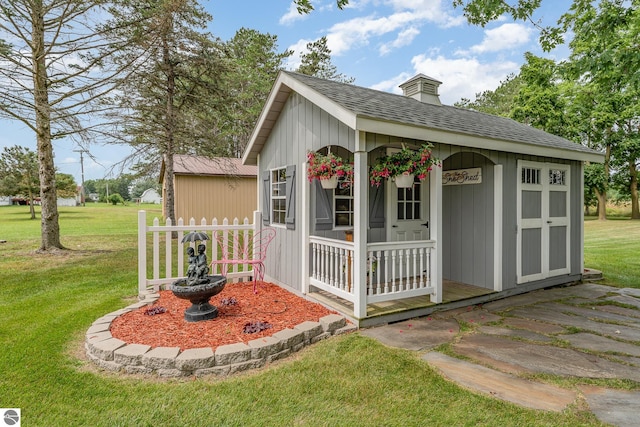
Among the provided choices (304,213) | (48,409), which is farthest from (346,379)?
(304,213)

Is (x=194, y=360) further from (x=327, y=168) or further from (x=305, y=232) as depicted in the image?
(x=327, y=168)

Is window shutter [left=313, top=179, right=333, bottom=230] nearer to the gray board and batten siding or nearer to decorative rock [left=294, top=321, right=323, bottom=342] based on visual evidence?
the gray board and batten siding

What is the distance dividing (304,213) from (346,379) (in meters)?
2.64

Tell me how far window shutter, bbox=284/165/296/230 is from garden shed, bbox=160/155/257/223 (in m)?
9.82

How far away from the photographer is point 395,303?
14.8 feet

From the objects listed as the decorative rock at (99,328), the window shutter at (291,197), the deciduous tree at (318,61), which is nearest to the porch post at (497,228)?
the window shutter at (291,197)

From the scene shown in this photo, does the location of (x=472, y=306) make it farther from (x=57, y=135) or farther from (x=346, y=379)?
(x=57, y=135)

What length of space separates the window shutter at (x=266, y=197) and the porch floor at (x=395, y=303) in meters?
1.83

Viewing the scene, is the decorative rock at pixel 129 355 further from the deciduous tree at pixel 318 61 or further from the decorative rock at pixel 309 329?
the deciduous tree at pixel 318 61

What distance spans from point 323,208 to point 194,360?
3047 millimetres

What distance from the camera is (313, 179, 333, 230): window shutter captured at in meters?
5.27

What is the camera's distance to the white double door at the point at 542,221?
5488 millimetres

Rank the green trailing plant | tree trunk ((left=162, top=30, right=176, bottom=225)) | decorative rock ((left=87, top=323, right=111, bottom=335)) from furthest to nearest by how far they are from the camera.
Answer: tree trunk ((left=162, top=30, right=176, bottom=225)) → the green trailing plant → decorative rock ((left=87, top=323, right=111, bottom=335))

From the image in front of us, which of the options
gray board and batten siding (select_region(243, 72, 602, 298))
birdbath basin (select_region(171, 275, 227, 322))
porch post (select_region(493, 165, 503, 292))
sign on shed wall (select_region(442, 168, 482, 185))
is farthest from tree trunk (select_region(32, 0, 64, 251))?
porch post (select_region(493, 165, 503, 292))
